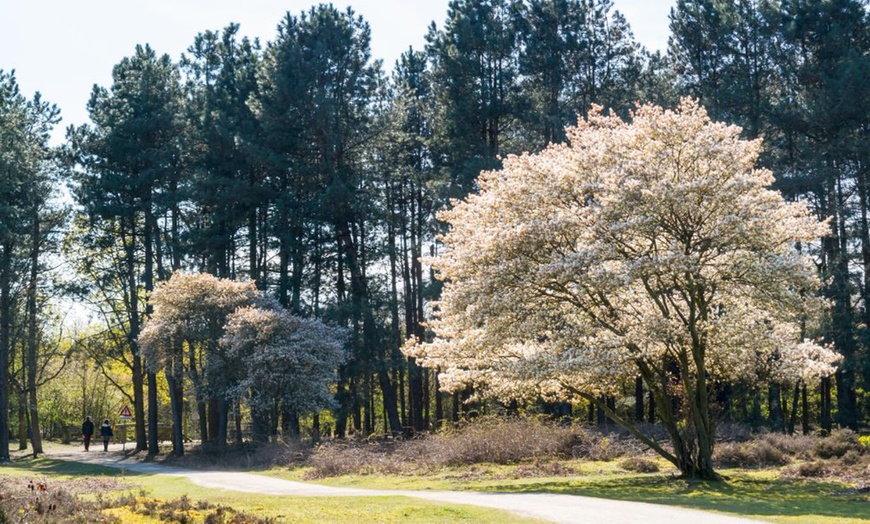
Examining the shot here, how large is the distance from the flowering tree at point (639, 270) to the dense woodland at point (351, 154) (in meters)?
15.8

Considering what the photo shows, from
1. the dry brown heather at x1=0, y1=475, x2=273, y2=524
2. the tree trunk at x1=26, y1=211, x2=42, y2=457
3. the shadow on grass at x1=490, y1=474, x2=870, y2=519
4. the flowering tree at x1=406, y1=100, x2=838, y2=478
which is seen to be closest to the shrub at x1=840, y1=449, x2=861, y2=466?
the flowering tree at x1=406, y1=100, x2=838, y2=478

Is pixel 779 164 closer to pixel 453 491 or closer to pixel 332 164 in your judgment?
pixel 332 164

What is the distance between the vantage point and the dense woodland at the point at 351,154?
37.4m

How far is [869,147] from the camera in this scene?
34.5 metres

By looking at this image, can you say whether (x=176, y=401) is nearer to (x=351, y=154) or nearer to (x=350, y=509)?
(x=351, y=154)

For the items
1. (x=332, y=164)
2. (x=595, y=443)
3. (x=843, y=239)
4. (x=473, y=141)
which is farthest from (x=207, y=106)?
(x=843, y=239)

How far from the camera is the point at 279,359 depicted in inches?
1296

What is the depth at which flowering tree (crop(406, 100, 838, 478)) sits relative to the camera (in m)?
19.4

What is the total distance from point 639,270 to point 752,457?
845cm

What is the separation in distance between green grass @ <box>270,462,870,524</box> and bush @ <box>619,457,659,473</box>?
0.91 ft

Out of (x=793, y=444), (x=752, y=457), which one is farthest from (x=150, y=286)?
(x=793, y=444)

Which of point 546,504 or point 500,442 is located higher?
point 546,504

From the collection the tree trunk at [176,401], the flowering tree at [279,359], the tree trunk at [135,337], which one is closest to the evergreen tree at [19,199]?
the tree trunk at [135,337]

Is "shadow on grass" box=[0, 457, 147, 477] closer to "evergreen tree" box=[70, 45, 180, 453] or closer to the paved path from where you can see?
"evergreen tree" box=[70, 45, 180, 453]
